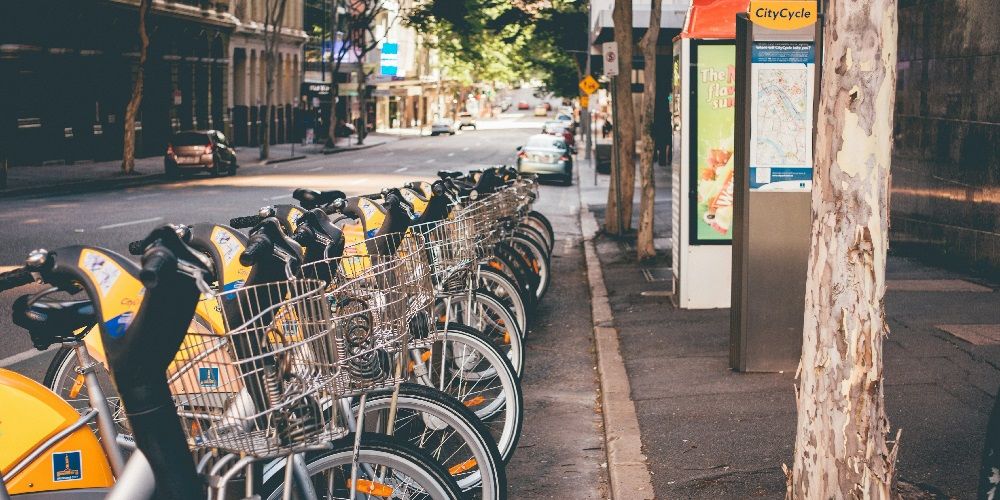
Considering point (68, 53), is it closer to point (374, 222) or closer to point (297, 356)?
point (374, 222)

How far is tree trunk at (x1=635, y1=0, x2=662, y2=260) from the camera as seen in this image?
13.6m

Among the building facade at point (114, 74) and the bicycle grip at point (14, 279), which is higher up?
the building facade at point (114, 74)

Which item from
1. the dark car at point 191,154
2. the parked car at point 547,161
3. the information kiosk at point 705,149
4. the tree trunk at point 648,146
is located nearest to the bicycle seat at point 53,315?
the information kiosk at point 705,149

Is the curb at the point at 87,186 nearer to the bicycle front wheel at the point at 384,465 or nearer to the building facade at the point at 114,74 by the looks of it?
the building facade at the point at 114,74

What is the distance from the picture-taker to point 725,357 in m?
8.12

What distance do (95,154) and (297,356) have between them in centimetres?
3870

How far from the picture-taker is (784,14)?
7328 millimetres

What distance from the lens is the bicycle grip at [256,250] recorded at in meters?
3.32

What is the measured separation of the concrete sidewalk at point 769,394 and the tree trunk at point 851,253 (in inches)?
34.6

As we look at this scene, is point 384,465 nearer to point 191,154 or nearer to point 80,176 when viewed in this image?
point 80,176

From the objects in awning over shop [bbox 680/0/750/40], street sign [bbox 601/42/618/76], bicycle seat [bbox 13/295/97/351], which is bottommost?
bicycle seat [bbox 13/295/97/351]

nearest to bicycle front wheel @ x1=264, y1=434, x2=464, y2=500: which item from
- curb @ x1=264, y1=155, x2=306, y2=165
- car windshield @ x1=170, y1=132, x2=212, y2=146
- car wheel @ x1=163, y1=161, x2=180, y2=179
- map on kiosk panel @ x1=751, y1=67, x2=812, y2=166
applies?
map on kiosk panel @ x1=751, y1=67, x2=812, y2=166

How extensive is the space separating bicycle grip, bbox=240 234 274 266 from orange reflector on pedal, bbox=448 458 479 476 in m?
1.35

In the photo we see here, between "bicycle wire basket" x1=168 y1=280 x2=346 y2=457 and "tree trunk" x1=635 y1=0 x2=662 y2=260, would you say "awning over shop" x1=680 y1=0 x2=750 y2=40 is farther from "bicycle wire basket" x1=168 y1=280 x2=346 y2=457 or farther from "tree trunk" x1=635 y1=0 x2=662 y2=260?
Answer: "bicycle wire basket" x1=168 y1=280 x2=346 y2=457
